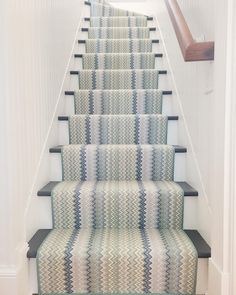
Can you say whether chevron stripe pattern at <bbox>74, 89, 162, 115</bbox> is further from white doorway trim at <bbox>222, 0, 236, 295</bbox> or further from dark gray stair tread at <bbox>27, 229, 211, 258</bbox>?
white doorway trim at <bbox>222, 0, 236, 295</bbox>

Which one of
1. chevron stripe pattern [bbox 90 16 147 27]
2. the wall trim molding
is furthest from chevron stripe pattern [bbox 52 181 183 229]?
chevron stripe pattern [bbox 90 16 147 27]

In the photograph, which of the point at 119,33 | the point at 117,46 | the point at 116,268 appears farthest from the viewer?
the point at 119,33

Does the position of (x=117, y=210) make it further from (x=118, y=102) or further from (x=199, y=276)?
(x=118, y=102)

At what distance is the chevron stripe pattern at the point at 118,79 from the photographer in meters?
2.76

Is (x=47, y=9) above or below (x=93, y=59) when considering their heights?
above

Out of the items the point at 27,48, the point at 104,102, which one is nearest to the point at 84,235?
the point at 27,48

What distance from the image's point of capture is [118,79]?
277 centimetres

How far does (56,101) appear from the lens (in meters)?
2.27

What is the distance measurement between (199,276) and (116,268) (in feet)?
1.20

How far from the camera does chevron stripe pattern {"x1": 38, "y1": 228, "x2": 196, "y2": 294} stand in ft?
4.86

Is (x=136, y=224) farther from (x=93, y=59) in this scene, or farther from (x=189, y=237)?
Result: (x=93, y=59)

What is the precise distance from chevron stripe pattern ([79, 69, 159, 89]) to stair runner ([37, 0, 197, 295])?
239 millimetres

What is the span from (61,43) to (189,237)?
1.59m

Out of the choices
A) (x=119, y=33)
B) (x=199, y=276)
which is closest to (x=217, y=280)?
(x=199, y=276)
